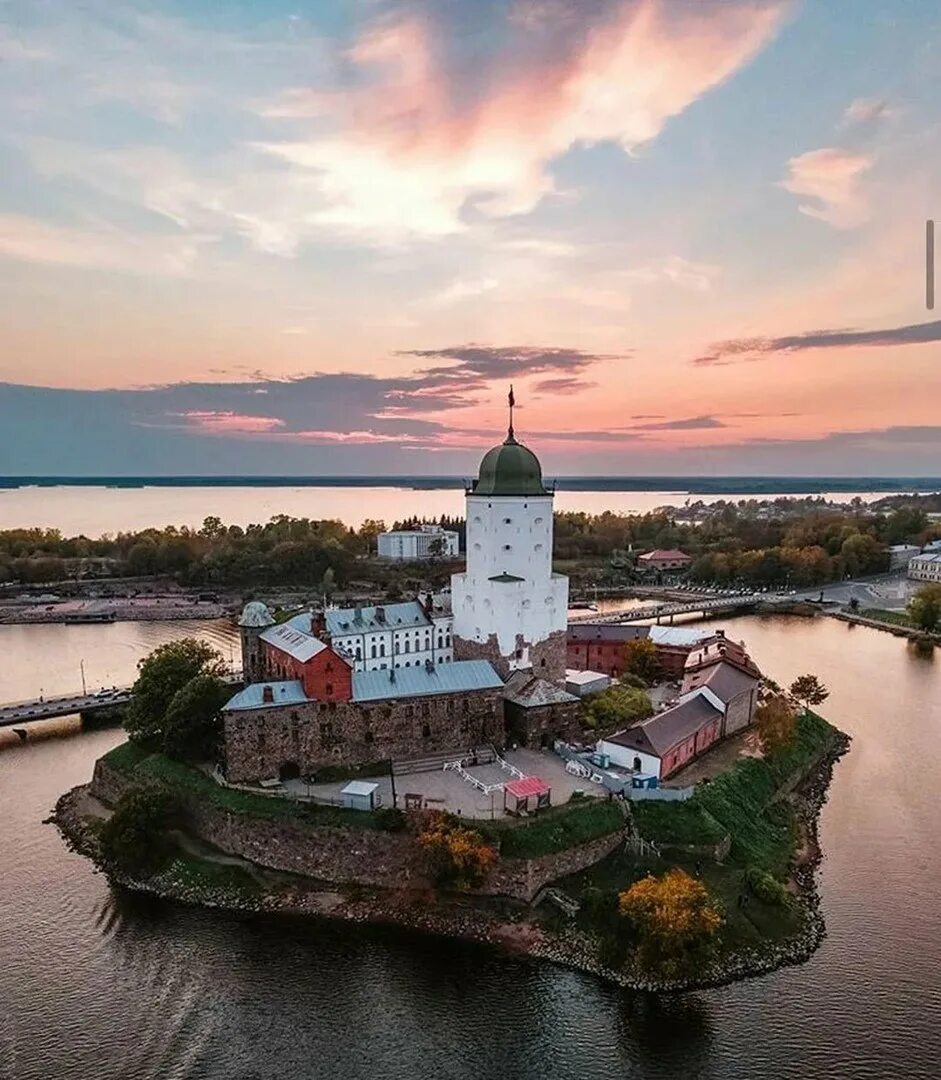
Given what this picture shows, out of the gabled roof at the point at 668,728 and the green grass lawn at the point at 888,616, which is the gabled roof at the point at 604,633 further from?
the green grass lawn at the point at 888,616

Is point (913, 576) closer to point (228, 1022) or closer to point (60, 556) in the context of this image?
point (228, 1022)

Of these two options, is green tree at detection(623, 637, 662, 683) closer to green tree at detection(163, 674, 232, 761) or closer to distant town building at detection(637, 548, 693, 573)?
green tree at detection(163, 674, 232, 761)

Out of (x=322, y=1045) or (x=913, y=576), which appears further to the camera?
(x=913, y=576)

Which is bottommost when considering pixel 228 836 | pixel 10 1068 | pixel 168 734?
pixel 10 1068

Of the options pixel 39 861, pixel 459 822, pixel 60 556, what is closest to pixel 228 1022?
pixel 459 822

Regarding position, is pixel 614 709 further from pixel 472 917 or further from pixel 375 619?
pixel 375 619

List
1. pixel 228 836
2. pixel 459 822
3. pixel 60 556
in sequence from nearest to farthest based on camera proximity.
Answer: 1. pixel 459 822
2. pixel 228 836
3. pixel 60 556

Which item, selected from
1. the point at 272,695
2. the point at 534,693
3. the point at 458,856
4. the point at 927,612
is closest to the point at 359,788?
the point at 272,695
